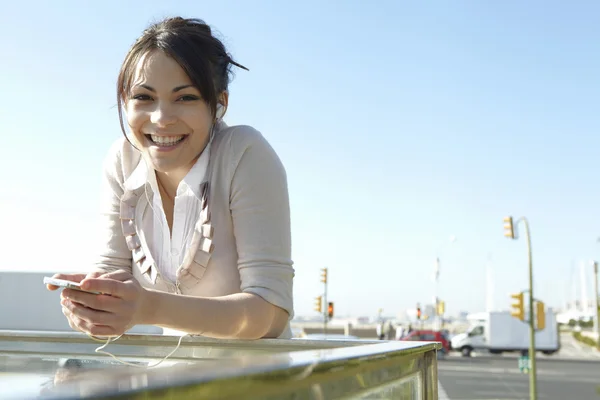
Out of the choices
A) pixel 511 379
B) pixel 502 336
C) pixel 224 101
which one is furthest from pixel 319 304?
pixel 224 101

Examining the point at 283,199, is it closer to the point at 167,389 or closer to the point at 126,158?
the point at 126,158

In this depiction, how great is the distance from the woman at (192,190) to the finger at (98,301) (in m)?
0.35

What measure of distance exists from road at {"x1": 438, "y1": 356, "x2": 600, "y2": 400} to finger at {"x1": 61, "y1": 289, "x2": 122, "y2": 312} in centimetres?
1802

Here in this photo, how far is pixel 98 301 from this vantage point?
1001mm

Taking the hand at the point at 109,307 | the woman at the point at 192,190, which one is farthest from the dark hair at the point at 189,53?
the hand at the point at 109,307

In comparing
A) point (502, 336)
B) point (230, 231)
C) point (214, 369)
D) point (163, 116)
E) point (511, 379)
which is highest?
point (163, 116)

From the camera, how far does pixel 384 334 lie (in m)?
37.8

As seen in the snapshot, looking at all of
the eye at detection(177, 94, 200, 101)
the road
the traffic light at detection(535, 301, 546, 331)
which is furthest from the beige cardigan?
the traffic light at detection(535, 301, 546, 331)

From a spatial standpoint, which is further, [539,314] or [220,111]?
[539,314]

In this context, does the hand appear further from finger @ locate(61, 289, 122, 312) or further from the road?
the road

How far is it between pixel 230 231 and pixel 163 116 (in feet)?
0.87

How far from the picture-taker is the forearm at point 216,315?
1104 mm

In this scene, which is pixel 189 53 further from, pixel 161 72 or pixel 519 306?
pixel 519 306

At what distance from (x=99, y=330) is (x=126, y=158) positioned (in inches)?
26.5
